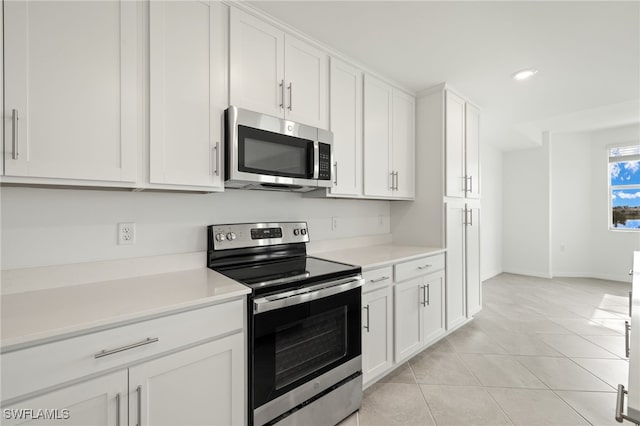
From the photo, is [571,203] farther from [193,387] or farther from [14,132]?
[14,132]

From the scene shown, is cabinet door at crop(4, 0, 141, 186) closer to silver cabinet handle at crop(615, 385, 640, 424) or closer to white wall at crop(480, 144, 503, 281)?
silver cabinet handle at crop(615, 385, 640, 424)

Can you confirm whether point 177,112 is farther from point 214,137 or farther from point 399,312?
point 399,312

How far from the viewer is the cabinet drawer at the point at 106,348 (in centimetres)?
88

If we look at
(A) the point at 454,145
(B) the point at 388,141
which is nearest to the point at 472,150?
(A) the point at 454,145

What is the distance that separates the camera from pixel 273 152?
1.83 meters

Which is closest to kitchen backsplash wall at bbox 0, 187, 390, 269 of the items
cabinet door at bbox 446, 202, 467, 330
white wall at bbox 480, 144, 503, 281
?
cabinet door at bbox 446, 202, 467, 330

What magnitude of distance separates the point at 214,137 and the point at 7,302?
1145mm

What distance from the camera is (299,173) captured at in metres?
1.96

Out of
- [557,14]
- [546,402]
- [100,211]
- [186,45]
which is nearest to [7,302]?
[100,211]

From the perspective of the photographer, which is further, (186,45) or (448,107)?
(448,107)

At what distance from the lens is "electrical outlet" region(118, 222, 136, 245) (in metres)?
1.56

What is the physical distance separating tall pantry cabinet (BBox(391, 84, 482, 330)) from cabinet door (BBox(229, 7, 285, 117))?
5.72 feet

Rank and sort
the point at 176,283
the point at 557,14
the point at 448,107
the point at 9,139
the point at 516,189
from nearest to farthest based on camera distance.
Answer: the point at 9,139
the point at 176,283
the point at 557,14
the point at 448,107
the point at 516,189

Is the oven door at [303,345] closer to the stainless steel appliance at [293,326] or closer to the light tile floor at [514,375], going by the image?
the stainless steel appliance at [293,326]
